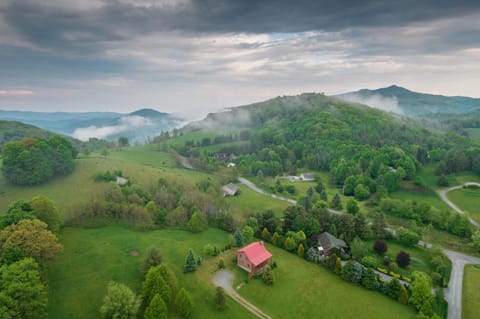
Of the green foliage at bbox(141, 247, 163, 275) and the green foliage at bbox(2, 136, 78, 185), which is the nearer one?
the green foliage at bbox(141, 247, 163, 275)

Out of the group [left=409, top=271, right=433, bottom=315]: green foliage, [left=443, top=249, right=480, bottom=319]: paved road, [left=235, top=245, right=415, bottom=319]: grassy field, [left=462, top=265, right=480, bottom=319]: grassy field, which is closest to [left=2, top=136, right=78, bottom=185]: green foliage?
[left=235, top=245, right=415, bottom=319]: grassy field

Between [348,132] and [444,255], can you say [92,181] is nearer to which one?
[444,255]

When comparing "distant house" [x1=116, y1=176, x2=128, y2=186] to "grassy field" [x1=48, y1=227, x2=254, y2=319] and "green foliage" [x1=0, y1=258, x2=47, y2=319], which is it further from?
"green foliage" [x1=0, y1=258, x2=47, y2=319]

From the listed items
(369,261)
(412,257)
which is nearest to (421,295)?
(369,261)

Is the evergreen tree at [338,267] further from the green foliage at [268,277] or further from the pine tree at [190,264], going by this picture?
the pine tree at [190,264]

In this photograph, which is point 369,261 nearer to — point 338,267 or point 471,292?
point 338,267

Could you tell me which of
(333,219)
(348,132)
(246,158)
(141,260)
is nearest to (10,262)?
(141,260)

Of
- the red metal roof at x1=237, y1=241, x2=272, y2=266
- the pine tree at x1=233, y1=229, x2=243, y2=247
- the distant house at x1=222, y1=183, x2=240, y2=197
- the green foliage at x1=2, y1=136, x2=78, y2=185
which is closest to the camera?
the red metal roof at x1=237, y1=241, x2=272, y2=266
